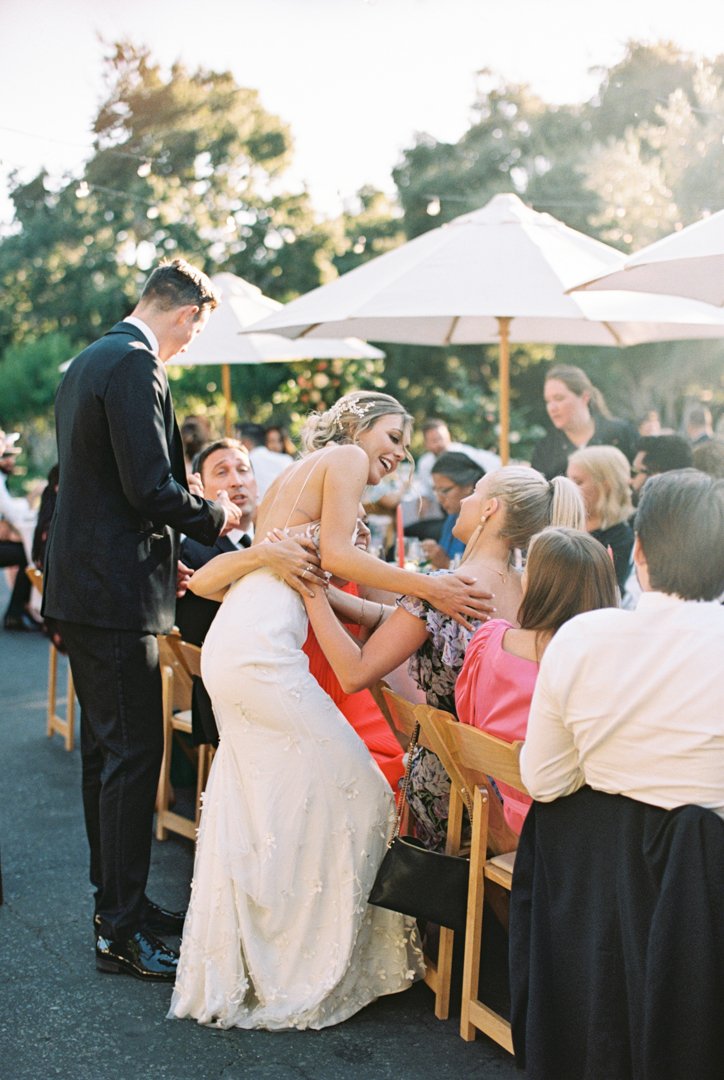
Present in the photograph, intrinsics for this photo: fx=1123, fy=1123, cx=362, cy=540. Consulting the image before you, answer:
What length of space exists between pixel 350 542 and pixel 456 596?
396mm

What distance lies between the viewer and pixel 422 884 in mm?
3035

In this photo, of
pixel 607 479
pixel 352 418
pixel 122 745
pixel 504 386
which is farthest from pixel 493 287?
pixel 122 745

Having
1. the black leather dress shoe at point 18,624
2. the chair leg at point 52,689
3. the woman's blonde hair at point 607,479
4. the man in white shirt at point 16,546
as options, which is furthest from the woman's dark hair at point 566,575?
the black leather dress shoe at point 18,624

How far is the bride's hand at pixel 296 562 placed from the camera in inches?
128

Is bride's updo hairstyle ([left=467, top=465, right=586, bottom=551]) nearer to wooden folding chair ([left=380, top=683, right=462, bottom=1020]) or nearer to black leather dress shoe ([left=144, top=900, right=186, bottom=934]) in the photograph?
wooden folding chair ([left=380, top=683, right=462, bottom=1020])

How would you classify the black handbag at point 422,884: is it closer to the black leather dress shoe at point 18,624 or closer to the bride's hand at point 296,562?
the bride's hand at point 296,562

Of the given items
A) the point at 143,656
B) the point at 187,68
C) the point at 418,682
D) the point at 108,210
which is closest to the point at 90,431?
the point at 143,656

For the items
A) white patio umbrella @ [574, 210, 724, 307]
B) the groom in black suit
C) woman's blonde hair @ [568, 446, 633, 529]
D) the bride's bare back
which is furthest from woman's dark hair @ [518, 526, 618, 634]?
woman's blonde hair @ [568, 446, 633, 529]

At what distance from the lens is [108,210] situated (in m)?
29.3

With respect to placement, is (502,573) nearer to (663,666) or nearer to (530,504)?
(530,504)

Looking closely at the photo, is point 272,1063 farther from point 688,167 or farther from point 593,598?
point 688,167

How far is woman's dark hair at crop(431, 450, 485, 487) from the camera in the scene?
5977mm

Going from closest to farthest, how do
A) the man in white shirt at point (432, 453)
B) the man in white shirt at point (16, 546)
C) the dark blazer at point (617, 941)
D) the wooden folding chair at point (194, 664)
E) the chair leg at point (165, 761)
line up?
the dark blazer at point (617, 941) → the wooden folding chair at point (194, 664) → the chair leg at point (165, 761) → the man in white shirt at point (16, 546) → the man in white shirt at point (432, 453)

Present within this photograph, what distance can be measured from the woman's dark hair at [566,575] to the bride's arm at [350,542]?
330 mm
